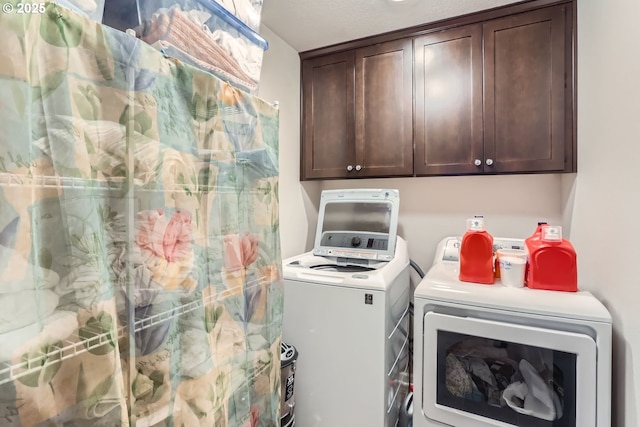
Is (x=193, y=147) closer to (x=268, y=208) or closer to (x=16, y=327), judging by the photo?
(x=268, y=208)

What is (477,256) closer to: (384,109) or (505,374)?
(505,374)

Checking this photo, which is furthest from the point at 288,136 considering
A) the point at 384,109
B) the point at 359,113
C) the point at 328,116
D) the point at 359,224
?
the point at 359,224

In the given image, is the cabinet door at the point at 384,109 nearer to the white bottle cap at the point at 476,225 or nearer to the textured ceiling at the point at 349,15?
the textured ceiling at the point at 349,15

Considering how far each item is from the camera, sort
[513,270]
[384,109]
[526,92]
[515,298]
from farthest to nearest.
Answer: [384,109]
[526,92]
[513,270]
[515,298]

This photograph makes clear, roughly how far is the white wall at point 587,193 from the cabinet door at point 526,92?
11cm

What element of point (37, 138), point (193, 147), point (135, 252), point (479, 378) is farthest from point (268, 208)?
point (479, 378)

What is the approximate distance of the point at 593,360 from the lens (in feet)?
3.42

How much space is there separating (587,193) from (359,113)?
134 cm

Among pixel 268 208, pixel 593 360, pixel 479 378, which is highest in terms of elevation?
pixel 268 208

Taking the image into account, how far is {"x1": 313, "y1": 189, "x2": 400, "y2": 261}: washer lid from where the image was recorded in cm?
193

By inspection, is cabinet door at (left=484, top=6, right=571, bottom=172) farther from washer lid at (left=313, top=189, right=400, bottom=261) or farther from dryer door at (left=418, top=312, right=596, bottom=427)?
dryer door at (left=418, top=312, right=596, bottom=427)

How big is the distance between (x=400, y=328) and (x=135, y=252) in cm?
157

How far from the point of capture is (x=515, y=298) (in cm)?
118

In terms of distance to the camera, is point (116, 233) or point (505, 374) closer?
point (116, 233)
